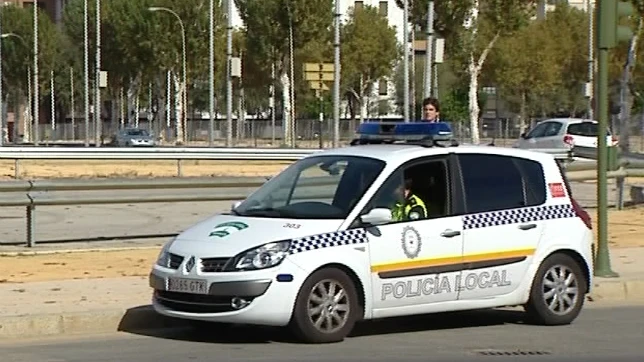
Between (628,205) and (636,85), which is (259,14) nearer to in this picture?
(636,85)

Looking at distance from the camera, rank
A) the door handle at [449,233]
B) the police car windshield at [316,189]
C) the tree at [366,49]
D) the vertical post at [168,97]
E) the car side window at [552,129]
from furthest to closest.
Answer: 1. the vertical post at [168,97]
2. the tree at [366,49]
3. the car side window at [552,129]
4. the door handle at [449,233]
5. the police car windshield at [316,189]

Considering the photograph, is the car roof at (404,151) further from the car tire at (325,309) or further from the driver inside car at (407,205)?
the car tire at (325,309)

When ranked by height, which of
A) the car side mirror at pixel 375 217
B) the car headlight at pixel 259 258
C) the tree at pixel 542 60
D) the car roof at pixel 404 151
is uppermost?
the tree at pixel 542 60

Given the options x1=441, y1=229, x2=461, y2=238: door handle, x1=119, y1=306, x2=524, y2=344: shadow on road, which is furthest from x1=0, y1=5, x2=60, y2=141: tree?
x1=441, y1=229, x2=461, y2=238: door handle

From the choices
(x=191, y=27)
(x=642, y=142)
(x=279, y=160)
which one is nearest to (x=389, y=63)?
(x=191, y=27)

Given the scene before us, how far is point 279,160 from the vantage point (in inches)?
1403

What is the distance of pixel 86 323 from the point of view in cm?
1133

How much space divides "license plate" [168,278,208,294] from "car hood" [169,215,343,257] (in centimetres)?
22

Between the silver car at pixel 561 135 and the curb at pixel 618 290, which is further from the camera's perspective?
the silver car at pixel 561 135

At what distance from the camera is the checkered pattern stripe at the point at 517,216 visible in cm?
1123

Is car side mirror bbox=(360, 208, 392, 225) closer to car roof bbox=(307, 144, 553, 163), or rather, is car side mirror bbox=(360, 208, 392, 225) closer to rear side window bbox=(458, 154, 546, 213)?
car roof bbox=(307, 144, 553, 163)

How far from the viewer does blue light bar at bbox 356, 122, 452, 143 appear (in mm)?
11578

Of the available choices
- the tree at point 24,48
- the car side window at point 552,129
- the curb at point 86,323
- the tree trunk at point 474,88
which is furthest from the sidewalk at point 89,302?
the tree at point 24,48

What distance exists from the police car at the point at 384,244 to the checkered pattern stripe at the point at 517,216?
0.5 inches
